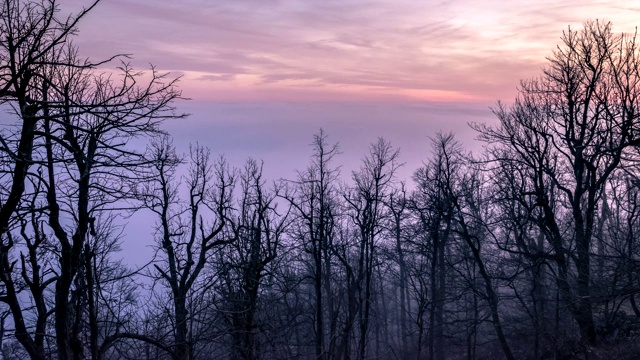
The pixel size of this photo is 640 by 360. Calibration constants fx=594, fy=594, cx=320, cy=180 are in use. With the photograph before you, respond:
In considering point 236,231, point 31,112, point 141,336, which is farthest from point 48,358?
point 236,231

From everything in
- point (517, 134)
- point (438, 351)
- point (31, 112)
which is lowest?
point (438, 351)

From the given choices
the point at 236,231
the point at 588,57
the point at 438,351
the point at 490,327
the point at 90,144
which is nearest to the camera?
the point at 90,144

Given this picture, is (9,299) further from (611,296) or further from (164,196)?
(611,296)

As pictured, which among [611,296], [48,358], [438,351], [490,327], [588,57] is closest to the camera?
[611,296]

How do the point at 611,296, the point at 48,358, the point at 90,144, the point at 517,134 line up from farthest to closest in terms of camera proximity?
the point at 517,134, the point at 48,358, the point at 611,296, the point at 90,144

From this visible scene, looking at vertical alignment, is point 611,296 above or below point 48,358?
above

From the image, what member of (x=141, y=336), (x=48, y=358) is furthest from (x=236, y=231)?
(x=141, y=336)

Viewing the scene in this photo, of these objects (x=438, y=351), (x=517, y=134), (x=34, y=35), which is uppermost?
(x=517, y=134)

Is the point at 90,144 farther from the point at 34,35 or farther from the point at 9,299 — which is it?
the point at 9,299

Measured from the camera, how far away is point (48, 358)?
12266 millimetres

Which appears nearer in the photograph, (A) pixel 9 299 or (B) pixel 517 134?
(A) pixel 9 299

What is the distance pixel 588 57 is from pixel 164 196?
1567 centimetres

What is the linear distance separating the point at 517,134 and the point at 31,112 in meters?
19.7

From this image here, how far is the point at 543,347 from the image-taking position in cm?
2436
